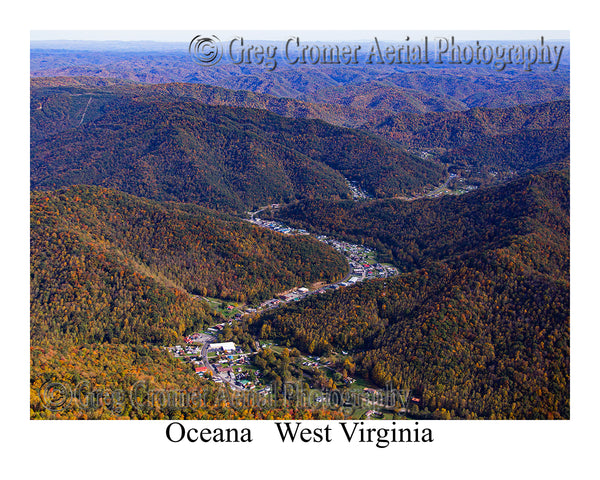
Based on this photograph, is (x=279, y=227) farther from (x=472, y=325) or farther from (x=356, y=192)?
(x=472, y=325)

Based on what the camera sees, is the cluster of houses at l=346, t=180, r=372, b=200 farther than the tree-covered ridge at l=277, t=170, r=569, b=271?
Yes

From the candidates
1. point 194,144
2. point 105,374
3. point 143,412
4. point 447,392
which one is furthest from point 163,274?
point 194,144

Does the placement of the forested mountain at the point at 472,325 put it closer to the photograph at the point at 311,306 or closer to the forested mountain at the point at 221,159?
the photograph at the point at 311,306

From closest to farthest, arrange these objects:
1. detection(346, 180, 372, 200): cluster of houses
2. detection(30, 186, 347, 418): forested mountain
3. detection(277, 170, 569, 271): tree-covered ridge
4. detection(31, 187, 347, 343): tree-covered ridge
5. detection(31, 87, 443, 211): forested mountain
→ detection(30, 186, 347, 418): forested mountain < detection(31, 187, 347, 343): tree-covered ridge < detection(277, 170, 569, 271): tree-covered ridge < detection(31, 87, 443, 211): forested mountain < detection(346, 180, 372, 200): cluster of houses

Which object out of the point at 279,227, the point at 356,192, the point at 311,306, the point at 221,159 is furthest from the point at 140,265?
the point at 356,192

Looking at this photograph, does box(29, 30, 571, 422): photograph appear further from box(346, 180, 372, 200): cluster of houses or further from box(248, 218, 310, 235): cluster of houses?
box(346, 180, 372, 200): cluster of houses

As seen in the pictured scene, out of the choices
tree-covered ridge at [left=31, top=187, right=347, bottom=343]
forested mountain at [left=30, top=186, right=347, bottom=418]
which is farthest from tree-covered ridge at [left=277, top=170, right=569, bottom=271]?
tree-covered ridge at [left=31, top=187, right=347, bottom=343]

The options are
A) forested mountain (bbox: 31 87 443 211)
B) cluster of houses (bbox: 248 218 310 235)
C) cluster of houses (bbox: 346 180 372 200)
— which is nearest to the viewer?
cluster of houses (bbox: 248 218 310 235)

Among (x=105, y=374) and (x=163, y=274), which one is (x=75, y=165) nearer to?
(x=163, y=274)
